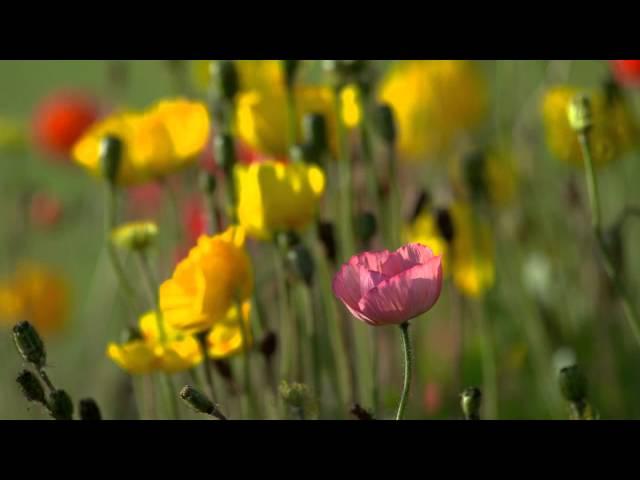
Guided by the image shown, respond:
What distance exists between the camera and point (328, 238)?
3.04 feet

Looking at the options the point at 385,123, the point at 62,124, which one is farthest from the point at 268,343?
the point at 62,124

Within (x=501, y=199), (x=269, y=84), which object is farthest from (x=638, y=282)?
(x=269, y=84)

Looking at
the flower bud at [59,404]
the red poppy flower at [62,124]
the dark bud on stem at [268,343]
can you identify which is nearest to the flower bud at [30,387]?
the flower bud at [59,404]

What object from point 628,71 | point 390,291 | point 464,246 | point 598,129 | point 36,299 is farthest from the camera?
point 36,299

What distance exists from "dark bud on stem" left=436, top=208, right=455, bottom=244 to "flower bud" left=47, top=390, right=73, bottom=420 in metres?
0.43

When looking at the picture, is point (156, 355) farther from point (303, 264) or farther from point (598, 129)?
point (598, 129)

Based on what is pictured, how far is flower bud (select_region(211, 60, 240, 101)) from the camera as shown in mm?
1005

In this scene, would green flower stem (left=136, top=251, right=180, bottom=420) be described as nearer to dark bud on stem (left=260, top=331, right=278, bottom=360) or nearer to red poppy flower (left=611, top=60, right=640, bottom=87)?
dark bud on stem (left=260, top=331, right=278, bottom=360)

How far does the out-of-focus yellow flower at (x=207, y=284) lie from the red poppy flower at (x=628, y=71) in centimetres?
83

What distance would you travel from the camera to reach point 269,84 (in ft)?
4.02

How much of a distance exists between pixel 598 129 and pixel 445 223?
0.68ft
